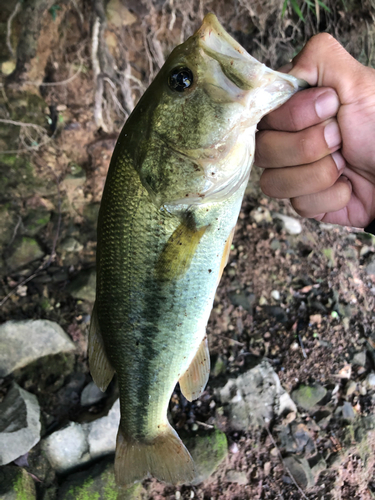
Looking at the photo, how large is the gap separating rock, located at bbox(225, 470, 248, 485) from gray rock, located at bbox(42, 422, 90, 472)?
3.55ft

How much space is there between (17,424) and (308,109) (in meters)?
2.57

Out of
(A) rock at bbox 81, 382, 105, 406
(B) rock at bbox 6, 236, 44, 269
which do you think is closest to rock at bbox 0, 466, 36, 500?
(A) rock at bbox 81, 382, 105, 406

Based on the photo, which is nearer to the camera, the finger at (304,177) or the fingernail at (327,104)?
the fingernail at (327,104)

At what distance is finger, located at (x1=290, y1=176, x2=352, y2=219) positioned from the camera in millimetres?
1604

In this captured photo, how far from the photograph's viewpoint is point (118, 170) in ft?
4.31

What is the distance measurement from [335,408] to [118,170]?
2.84 meters

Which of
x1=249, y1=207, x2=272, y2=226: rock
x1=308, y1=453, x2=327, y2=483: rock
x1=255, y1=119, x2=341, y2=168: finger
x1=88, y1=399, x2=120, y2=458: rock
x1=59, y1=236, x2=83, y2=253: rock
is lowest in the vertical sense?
x1=308, y1=453, x2=327, y2=483: rock

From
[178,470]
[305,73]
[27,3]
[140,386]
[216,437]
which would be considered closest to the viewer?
[305,73]

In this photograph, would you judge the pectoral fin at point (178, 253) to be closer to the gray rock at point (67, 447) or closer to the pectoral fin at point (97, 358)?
the pectoral fin at point (97, 358)

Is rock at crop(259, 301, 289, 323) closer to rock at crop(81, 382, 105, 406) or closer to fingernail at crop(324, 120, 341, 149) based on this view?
rock at crop(81, 382, 105, 406)

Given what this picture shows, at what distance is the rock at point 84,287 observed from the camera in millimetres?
2910

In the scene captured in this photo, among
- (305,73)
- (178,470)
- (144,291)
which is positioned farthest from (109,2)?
(178,470)

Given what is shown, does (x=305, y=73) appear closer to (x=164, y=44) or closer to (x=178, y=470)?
(x=178, y=470)

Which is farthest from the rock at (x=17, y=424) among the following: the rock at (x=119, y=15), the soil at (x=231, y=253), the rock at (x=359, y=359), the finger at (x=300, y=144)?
the rock at (x=119, y=15)
